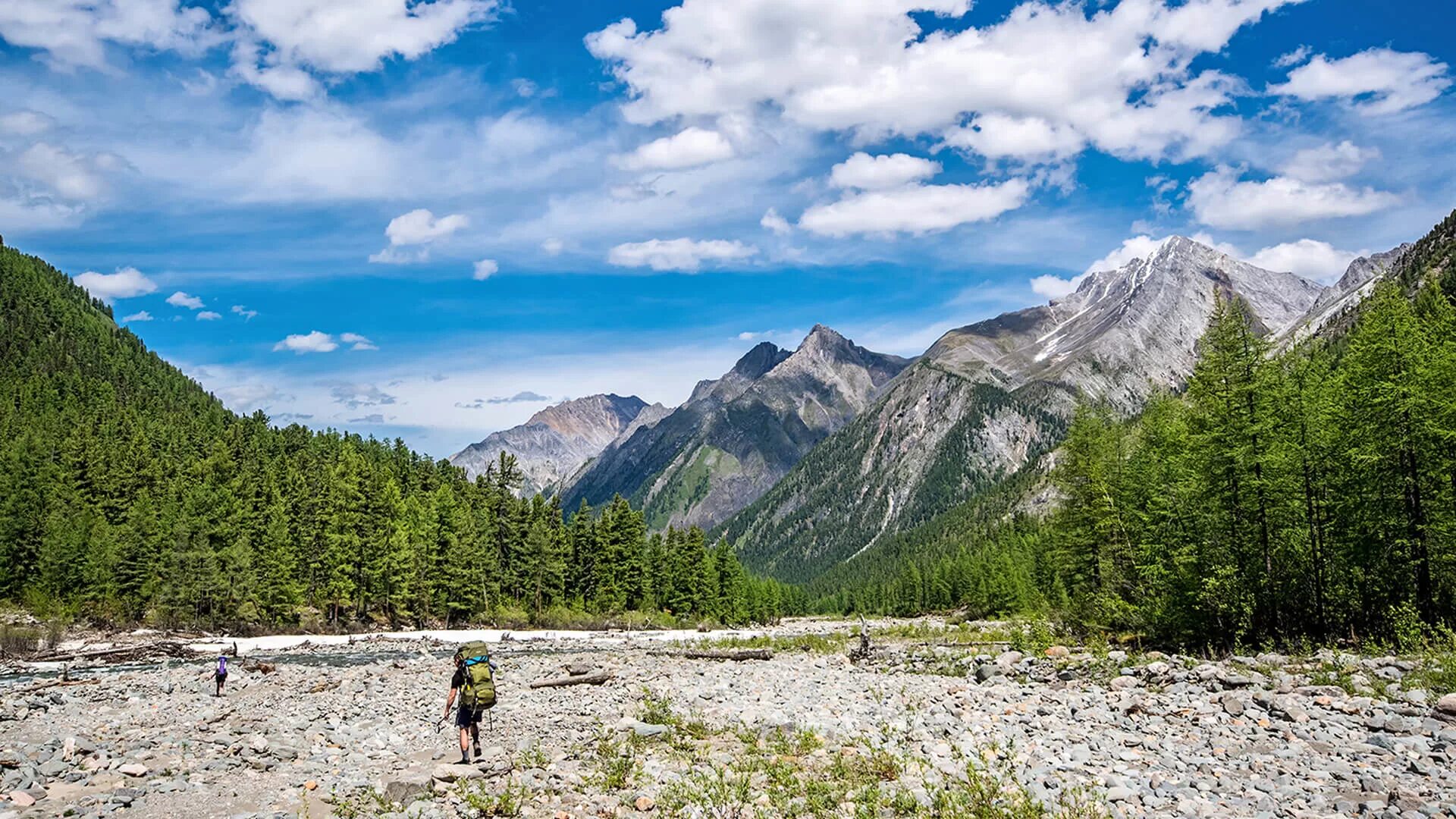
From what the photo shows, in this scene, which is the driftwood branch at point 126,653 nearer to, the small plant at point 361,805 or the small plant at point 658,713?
the small plant at point 658,713

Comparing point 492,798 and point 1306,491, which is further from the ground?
point 1306,491

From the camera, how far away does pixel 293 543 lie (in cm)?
7106

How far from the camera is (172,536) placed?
2660 inches

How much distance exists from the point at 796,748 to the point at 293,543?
68.4 m

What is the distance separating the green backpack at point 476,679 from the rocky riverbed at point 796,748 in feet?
3.81

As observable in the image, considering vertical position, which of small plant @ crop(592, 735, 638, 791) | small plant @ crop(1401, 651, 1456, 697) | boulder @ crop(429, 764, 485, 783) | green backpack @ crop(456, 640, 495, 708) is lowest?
small plant @ crop(592, 735, 638, 791)

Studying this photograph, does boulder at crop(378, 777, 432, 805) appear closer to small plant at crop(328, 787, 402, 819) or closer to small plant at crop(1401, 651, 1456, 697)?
small plant at crop(328, 787, 402, 819)

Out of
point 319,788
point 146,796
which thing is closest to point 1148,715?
point 319,788

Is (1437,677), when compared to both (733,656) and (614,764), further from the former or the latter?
(733,656)

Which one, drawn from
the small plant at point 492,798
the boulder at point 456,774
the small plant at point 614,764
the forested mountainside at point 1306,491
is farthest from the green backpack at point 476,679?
the forested mountainside at point 1306,491

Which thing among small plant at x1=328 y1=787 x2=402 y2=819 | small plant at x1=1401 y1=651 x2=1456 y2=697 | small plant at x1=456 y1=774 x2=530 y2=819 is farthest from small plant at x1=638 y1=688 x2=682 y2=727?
small plant at x1=1401 y1=651 x2=1456 y2=697

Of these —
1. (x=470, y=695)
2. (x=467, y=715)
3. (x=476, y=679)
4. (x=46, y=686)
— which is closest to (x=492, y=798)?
(x=470, y=695)

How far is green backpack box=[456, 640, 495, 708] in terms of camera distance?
15.6 metres

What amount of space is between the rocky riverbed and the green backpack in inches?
45.8
